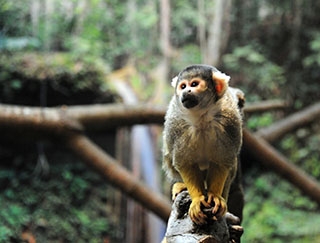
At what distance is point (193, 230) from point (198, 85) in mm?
560

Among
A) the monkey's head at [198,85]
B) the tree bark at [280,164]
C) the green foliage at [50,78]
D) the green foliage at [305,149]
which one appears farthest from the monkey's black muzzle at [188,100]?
the green foliage at [305,149]

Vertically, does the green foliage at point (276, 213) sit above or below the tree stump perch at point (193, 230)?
above

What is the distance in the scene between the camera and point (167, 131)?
1934 mm

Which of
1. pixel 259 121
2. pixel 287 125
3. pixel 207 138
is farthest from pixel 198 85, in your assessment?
pixel 259 121

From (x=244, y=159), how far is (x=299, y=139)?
1.00 metres

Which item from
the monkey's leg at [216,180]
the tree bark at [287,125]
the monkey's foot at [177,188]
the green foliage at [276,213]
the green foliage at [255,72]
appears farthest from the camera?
the green foliage at [255,72]

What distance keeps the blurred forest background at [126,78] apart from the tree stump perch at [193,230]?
234 cm

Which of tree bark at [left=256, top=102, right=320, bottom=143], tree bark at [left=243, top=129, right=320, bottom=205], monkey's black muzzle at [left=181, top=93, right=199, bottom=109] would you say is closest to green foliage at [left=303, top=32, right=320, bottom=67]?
tree bark at [left=256, top=102, right=320, bottom=143]

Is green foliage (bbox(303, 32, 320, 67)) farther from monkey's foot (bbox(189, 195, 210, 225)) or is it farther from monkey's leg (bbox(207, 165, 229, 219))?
monkey's foot (bbox(189, 195, 210, 225))

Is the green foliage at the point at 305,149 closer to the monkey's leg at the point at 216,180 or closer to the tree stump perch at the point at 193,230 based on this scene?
the monkey's leg at the point at 216,180

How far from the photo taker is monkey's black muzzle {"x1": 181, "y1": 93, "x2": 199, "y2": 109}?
1.66 m

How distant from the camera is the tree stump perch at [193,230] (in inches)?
60.2

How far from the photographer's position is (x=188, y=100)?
166 cm

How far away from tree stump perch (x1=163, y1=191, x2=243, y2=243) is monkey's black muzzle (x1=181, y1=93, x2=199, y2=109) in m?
0.40
